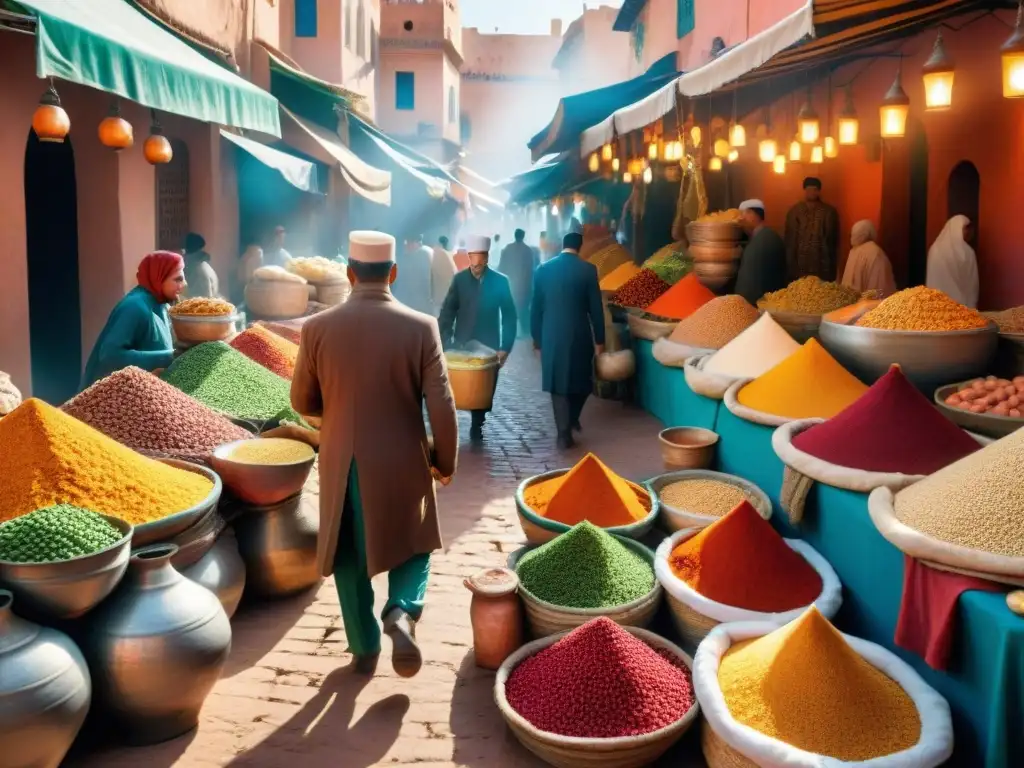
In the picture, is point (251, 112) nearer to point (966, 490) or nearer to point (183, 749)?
A: point (183, 749)

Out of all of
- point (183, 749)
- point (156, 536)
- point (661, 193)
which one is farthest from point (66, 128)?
point (661, 193)

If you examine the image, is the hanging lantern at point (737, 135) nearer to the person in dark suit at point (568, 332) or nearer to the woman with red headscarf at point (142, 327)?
the person in dark suit at point (568, 332)

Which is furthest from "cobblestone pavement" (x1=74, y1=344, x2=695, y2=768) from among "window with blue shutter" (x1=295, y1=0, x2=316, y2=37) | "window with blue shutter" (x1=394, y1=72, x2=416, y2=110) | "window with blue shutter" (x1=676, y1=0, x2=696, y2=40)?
"window with blue shutter" (x1=394, y1=72, x2=416, y2=110)

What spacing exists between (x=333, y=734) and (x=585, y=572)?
109cm

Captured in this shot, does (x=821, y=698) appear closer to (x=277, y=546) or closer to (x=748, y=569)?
(x=748, y=569)

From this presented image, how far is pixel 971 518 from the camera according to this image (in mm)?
2617

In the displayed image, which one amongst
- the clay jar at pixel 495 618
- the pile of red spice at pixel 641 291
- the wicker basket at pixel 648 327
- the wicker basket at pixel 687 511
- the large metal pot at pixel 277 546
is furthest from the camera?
the pile of red spice at pixel 641 291

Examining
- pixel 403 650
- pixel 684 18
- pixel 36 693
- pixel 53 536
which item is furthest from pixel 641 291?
pixel 684 18

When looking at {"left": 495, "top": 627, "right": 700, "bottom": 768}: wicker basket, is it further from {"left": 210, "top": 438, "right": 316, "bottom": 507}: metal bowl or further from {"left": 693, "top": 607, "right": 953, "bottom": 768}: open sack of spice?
{"left": 210, "top": 438, "right": 316, "bottom": 507}: metal bowl

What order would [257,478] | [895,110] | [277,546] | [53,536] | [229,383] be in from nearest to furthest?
1. [53,536]
2. [257,478]
3. [277,546]
4. [229,383]
5. [895,110]

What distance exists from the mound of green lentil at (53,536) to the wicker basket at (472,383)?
414cm

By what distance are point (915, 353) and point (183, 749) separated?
11.2 ft

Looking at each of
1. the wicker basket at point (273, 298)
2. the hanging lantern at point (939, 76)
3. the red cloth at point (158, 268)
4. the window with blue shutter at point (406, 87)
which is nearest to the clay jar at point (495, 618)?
the red cloth at point (158, 268)

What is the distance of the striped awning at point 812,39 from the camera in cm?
502
